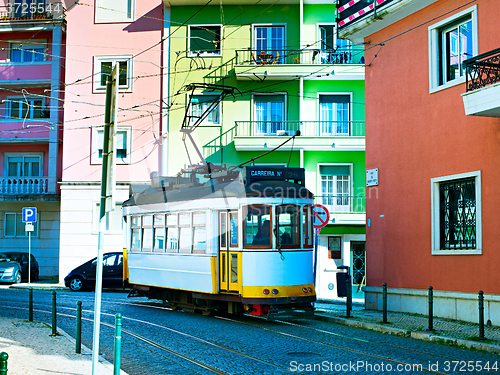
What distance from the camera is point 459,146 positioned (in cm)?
1383

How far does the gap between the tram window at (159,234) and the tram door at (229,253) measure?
8.78 feet

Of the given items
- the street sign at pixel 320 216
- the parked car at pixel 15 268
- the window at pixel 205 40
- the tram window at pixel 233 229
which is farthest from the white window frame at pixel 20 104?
the street sign at pixel 320 216

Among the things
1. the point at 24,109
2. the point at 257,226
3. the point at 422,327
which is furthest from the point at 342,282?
the point at 24,109

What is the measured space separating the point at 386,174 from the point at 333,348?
721 cm

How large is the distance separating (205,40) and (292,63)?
415cm

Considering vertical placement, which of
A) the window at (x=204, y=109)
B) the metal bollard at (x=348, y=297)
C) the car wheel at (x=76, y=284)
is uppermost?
the window at (x=204, y=109)

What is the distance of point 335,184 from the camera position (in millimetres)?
27547

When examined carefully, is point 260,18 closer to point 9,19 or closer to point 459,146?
point 9,19

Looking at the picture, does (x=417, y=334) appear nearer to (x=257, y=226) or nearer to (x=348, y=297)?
(x=348, y=297)

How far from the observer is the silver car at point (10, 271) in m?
26.6

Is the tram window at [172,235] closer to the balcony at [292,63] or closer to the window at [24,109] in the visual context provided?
the balcony at [292,63]

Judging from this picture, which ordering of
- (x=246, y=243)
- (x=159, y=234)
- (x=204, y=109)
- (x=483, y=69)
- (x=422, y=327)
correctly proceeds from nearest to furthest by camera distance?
1. (x=422, y=327)
2. (x=483, y=69)
3. (x=246, y=243)
4. (x=159, y=234)
5. (x=204, y=109)

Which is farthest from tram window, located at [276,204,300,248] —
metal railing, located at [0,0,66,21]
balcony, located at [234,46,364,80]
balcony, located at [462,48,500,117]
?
metal railing, located at [0,0,66,21]

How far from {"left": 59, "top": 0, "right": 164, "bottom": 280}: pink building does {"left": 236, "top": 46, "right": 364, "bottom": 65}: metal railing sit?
155 inches
